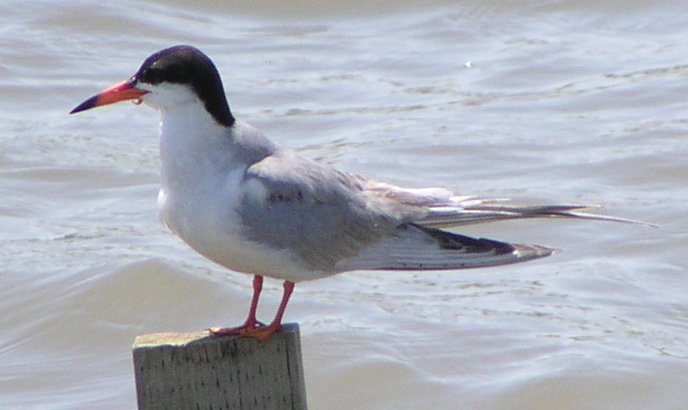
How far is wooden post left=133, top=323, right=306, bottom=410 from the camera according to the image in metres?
4.58

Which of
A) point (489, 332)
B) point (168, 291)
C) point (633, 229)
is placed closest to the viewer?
point (489, 332)

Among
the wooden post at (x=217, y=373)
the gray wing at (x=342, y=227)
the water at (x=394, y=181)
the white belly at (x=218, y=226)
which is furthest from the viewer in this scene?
the water at (x=394, y=181)

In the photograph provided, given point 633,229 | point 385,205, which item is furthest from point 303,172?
point 633,229

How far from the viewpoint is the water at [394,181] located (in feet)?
27.3

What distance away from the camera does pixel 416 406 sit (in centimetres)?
802

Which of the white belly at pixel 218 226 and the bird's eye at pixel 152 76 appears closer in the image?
the white belly at pixel 218 226

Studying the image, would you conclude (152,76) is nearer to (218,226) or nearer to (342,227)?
(218,226)

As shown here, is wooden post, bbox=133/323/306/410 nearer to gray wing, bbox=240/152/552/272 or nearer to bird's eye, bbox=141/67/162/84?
gray wing, bbox=240/152/552/272

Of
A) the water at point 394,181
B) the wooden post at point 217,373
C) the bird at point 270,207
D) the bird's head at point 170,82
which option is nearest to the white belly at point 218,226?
the bird at point 270,207

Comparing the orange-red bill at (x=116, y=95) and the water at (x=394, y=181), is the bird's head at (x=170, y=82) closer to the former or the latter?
the orange-red bill at (x=116, y=95)

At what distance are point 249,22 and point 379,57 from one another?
5.40 ft

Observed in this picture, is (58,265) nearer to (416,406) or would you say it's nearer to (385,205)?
(416,406)

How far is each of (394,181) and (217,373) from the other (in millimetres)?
6156

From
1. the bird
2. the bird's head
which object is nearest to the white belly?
the bird
